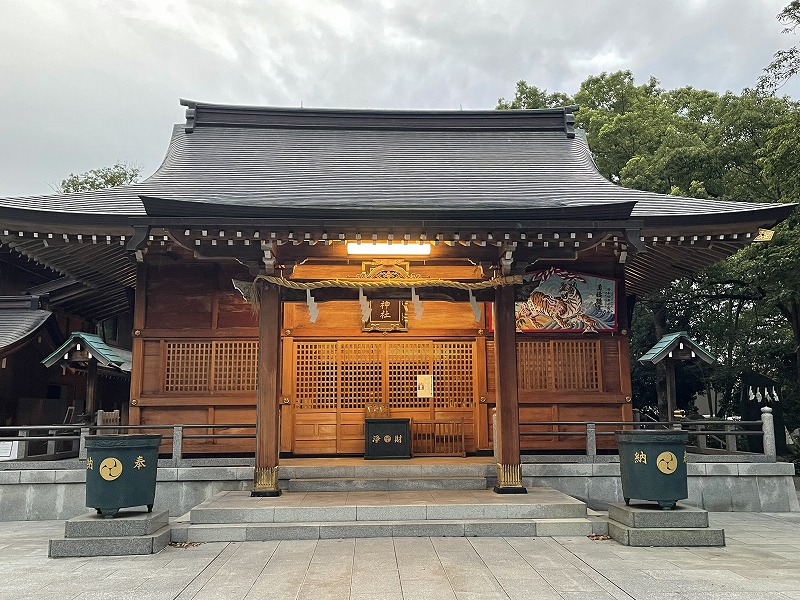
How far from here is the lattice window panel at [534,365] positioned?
1148 cm

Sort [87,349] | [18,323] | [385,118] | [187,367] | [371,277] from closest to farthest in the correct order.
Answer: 1. [371,277]
2. [87,349]
3. [187,367]
4. [18,323]
5. [385,118]

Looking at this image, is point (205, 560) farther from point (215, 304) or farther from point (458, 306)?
point (458, 306)

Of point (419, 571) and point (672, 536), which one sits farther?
point (672, 536)

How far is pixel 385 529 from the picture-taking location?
760 centimetres

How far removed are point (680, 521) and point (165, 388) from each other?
8.87 metres

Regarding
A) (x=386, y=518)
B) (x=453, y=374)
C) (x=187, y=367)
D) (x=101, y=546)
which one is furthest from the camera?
(x=453, y=374)

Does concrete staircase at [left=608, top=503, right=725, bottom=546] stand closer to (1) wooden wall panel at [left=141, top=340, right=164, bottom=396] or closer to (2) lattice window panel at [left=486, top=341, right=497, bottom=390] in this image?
(2) lattice window panel at [left=486, top=341, right=497, bottom=390]

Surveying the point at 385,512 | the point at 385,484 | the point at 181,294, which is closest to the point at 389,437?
the point at 385,484

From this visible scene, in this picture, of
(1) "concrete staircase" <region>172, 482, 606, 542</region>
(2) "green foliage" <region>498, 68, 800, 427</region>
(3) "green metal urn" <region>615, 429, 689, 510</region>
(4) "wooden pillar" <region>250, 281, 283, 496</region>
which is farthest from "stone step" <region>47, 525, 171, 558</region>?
(2) "green foliage" <region>498, 68, 800, 427</region>

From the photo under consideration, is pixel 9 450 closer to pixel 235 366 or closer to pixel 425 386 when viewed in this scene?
pixel 235 366

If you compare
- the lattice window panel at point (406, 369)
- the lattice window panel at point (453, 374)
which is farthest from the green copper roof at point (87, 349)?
the lattice window panel at point (453, 374)

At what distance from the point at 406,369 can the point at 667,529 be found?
6.40 meters

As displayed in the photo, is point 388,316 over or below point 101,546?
over

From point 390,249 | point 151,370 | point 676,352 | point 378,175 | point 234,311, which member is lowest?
point 151,370
